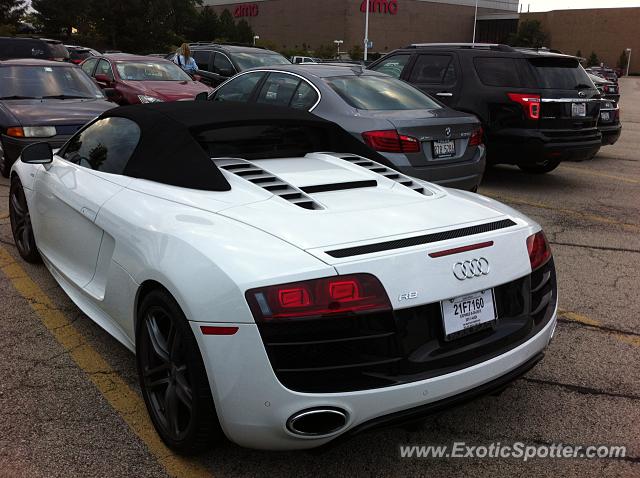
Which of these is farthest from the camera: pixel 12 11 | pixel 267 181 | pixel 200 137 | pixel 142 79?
pixel 12 11

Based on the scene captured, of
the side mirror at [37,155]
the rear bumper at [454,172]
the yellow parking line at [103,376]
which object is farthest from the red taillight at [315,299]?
the rear bumper at [454,172]

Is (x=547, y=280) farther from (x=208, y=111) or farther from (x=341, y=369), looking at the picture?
(x=208, y=111)

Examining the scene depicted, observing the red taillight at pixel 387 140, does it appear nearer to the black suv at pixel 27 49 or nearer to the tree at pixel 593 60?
the black suv at pixel 27 49

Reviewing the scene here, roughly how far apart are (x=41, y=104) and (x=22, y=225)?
149 inches

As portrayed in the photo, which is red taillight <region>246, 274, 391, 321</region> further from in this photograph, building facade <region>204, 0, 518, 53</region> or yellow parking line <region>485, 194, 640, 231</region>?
building facade <region>204, 0, 518, 53</region>

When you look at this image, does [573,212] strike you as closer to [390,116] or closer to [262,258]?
[390,116]

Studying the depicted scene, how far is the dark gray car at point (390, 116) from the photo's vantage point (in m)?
5.90

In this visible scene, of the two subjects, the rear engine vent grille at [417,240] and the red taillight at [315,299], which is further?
the rear engine vent grille at [417,240]

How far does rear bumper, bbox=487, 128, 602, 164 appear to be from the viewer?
7914 millimetres

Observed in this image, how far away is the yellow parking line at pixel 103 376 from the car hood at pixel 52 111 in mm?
3260

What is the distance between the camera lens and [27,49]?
14.7 metres

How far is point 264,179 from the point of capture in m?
3.16

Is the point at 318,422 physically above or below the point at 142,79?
below

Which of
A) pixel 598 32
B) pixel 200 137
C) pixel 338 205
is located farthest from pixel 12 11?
pixel 598 32
